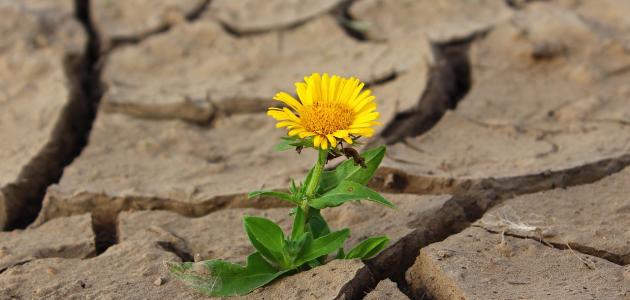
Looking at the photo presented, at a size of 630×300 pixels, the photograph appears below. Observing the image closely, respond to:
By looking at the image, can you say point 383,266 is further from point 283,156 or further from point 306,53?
point 306,53

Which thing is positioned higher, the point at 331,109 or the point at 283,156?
the point at 331,109

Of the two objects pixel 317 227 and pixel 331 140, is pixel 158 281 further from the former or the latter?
pixel 331 140

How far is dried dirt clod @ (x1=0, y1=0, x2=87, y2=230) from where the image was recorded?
117 inches

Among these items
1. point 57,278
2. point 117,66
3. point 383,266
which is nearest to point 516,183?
point 383,266

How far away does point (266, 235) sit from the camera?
2207 mm

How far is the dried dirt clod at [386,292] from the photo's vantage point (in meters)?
2.20

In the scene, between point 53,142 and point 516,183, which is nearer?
point 516,183

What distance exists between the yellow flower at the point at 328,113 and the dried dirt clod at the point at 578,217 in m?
0.63

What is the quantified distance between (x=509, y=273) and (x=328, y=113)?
2.23 feet

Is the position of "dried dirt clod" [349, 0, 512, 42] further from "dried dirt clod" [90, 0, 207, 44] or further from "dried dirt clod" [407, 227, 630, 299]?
"dried dirt clod" [407, 227, 630, 299]

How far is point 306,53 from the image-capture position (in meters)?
3.96

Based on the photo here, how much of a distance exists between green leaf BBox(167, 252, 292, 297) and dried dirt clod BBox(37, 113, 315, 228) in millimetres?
611

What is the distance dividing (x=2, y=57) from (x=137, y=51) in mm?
636

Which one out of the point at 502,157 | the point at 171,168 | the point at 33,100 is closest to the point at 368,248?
the point at 502,157
